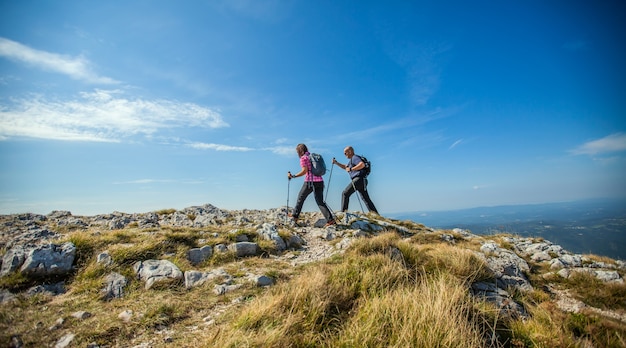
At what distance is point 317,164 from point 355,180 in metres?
2.66

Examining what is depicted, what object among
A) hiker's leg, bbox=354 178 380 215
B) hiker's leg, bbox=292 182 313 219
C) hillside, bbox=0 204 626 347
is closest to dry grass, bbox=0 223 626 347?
hillside, bbox=0 204 626 347

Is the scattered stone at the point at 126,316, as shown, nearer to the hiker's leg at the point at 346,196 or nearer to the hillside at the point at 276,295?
the hillside at the point at 276,295

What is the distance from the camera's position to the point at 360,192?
12.7m

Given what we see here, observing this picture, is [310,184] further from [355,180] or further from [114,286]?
[114,286]

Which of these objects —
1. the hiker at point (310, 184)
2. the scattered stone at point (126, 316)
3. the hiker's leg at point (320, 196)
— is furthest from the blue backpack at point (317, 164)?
the scattered stone at point (126, 316)

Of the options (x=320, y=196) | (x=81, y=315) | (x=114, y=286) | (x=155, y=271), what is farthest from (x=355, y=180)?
(x=81, y=315)

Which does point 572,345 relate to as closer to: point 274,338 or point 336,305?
point 336,305

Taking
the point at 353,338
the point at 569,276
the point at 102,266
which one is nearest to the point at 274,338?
the point at 353,338

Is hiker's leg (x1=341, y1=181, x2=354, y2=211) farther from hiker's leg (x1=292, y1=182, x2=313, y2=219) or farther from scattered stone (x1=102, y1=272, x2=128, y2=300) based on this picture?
scattered stone (x1=102, y1=272, x2=128, y2=300)

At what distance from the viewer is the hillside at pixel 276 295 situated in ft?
11.2

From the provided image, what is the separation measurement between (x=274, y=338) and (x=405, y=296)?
84.9 inches

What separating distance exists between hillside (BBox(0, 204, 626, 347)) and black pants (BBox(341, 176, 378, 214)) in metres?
4.12

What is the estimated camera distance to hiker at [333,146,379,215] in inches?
496

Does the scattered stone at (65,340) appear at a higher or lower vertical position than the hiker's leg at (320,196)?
lower
